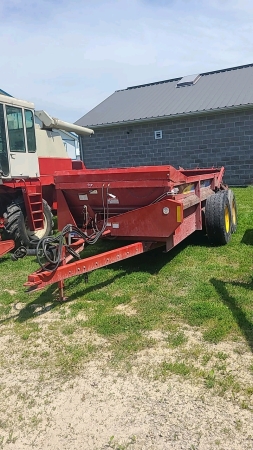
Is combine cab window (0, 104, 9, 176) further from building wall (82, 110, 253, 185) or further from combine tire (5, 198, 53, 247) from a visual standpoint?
building wall (82, 110, 253, 185)

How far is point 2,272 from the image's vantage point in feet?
20.5

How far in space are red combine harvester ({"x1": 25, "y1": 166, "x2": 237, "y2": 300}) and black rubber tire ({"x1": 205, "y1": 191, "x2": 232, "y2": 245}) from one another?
0.02m

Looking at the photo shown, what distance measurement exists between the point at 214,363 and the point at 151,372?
1.72 ft

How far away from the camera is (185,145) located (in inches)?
620

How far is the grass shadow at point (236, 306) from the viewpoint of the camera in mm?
3741

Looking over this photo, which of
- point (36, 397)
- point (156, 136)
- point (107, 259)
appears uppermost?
point (156, 136)

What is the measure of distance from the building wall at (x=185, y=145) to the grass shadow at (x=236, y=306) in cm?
1046

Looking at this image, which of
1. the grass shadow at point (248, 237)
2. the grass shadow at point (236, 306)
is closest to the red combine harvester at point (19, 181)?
the grass shadow at point (236, 306)

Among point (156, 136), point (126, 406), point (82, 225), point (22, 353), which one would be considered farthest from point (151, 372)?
point (156, 136)

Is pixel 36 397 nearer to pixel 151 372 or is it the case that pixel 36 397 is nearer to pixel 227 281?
pixel 151 372

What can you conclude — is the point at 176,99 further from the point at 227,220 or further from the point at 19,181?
the point at 19,181

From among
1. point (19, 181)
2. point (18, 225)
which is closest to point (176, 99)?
point (19, 181)

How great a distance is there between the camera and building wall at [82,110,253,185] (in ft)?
48.1

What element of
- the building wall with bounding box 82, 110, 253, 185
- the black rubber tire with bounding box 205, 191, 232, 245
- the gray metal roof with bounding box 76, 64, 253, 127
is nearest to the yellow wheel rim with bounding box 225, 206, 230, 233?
the black rubber tire with bounding box 205, 191, 232, 245
